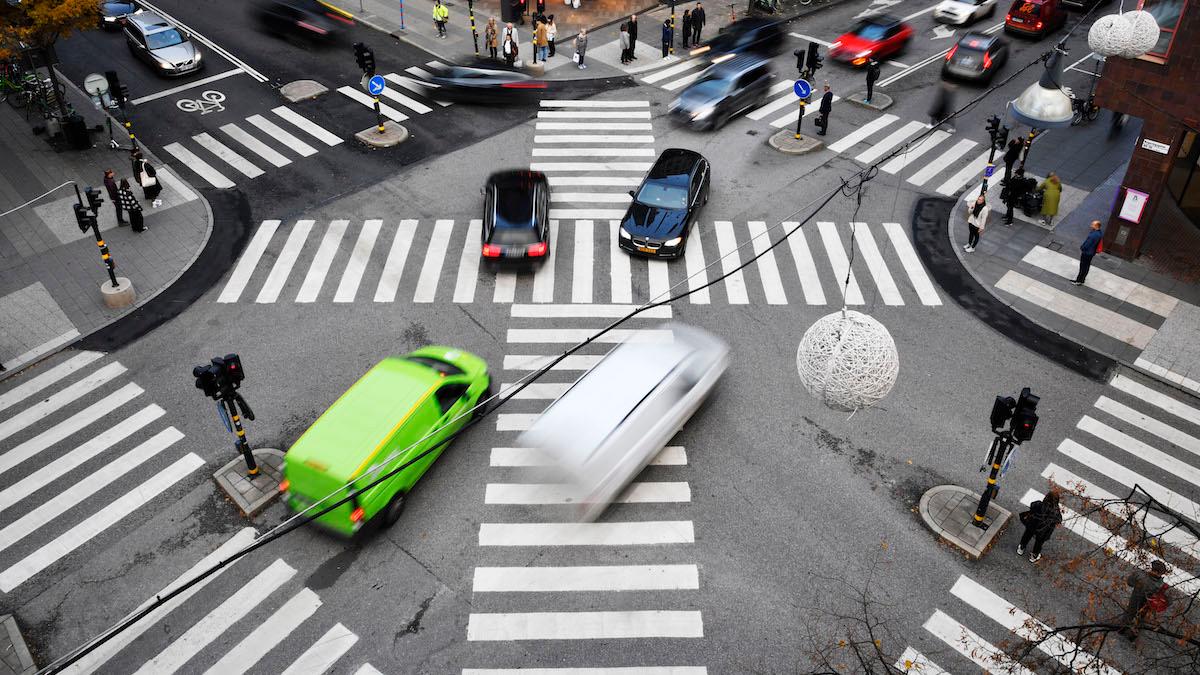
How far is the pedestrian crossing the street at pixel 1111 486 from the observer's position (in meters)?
13.2

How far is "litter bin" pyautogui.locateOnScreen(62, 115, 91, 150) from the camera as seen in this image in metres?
25.5

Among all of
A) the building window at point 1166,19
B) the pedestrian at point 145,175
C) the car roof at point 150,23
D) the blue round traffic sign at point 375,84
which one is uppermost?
the building window at point 1166,19

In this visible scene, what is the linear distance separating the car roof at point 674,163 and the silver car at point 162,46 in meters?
18.8

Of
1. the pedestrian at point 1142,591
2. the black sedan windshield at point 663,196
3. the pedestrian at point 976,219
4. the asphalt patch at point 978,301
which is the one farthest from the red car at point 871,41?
the pedestrian at point 1142,591

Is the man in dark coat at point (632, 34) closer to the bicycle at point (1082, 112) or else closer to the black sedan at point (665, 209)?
the black sedan at point (665, 209)

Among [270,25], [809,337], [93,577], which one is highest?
[809,337]

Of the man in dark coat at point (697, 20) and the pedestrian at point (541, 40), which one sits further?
the man in dark coat at point (697, 20)

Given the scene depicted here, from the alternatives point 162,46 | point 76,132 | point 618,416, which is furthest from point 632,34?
point 618,416

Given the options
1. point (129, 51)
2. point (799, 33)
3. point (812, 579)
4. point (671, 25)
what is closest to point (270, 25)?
point (129, 51)

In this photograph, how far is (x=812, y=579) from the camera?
46.4ft

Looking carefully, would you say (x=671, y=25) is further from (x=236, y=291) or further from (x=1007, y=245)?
(x=236, y=291)

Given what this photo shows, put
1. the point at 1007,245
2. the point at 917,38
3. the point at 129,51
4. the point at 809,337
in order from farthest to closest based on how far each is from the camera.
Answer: the point at 917,38 < the point at 129,51 < the point at 1007,245 < the point at 809,337

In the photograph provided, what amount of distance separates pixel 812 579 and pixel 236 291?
15234mm

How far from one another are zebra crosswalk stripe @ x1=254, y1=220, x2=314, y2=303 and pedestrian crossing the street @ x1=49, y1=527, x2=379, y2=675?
321 inches
